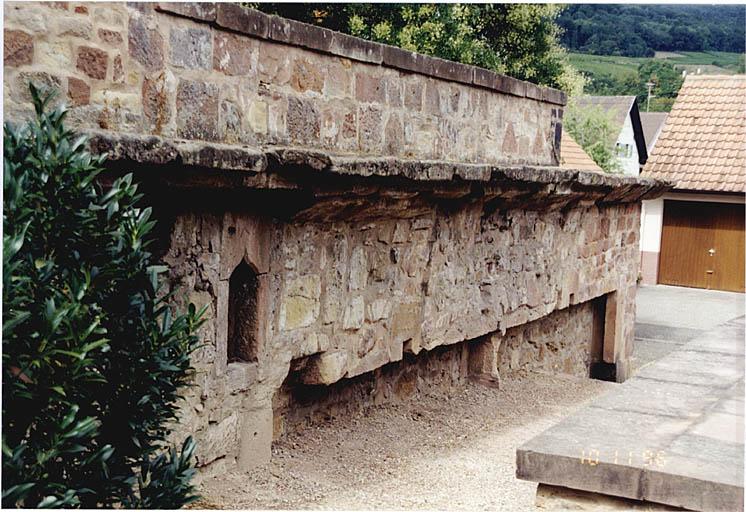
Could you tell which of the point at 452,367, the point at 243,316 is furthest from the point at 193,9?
the point at 452,367

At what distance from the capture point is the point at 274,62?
4711 millimetres

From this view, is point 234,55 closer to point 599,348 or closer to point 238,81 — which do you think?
point 238,81

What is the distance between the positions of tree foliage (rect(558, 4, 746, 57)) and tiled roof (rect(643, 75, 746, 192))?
12.7m

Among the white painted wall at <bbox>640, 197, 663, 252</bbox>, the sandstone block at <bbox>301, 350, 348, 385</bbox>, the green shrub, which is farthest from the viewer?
the white painted wall at <bbox>640, 197, 663, 252</bbox>

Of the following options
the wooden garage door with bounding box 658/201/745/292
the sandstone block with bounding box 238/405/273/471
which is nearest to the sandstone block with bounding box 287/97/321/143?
the sandstone block with bounding box 238/405/273/471

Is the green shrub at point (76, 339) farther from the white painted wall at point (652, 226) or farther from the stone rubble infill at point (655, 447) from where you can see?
the white painted wall at point (652, 226)

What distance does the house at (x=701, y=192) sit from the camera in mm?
18078

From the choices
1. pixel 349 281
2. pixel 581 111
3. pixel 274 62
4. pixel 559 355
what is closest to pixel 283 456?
pixel 349 281

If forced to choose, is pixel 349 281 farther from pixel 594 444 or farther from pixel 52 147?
pixel 52 147

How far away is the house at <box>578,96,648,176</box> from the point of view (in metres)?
31.9

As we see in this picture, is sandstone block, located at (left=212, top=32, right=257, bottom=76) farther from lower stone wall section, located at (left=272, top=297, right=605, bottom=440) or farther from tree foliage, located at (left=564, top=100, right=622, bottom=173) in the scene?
tree foliage, located at (left=564, top=100, right=622, bottom=173)

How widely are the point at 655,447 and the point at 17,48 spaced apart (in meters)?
2.64

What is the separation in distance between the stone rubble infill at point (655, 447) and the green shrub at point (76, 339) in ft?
4.28

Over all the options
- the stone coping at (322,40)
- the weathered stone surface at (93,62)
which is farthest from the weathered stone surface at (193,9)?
the weathered stone surface at (93,62)
